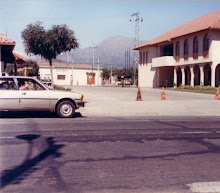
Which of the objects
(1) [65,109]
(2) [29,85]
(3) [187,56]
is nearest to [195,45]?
(3) [187,56]

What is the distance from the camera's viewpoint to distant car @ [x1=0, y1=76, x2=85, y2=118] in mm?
12727

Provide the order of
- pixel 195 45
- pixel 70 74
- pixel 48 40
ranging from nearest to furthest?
pixel 48 40
pixel 195 45
pixel 70 74

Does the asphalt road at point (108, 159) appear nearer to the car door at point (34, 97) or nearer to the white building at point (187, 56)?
the car door at point (34, 97)

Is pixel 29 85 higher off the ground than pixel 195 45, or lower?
lower

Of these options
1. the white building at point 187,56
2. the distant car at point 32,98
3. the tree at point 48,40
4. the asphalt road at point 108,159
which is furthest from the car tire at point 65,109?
the white building at point 187,56

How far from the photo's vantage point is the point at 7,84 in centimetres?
1298

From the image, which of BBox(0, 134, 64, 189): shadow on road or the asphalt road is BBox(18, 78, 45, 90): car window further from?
BBox(0, 134, 64, 189): shadow on road

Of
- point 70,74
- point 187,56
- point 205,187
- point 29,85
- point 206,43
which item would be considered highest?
point 206,43

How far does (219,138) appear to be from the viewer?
905 cm

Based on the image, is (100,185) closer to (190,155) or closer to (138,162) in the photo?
(138,162)

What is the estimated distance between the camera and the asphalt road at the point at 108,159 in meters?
5.02

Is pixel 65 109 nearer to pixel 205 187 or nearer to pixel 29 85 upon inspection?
pixel 29 85

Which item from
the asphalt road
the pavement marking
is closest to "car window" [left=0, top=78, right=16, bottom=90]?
the asphalt road

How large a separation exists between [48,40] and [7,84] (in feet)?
33.2
